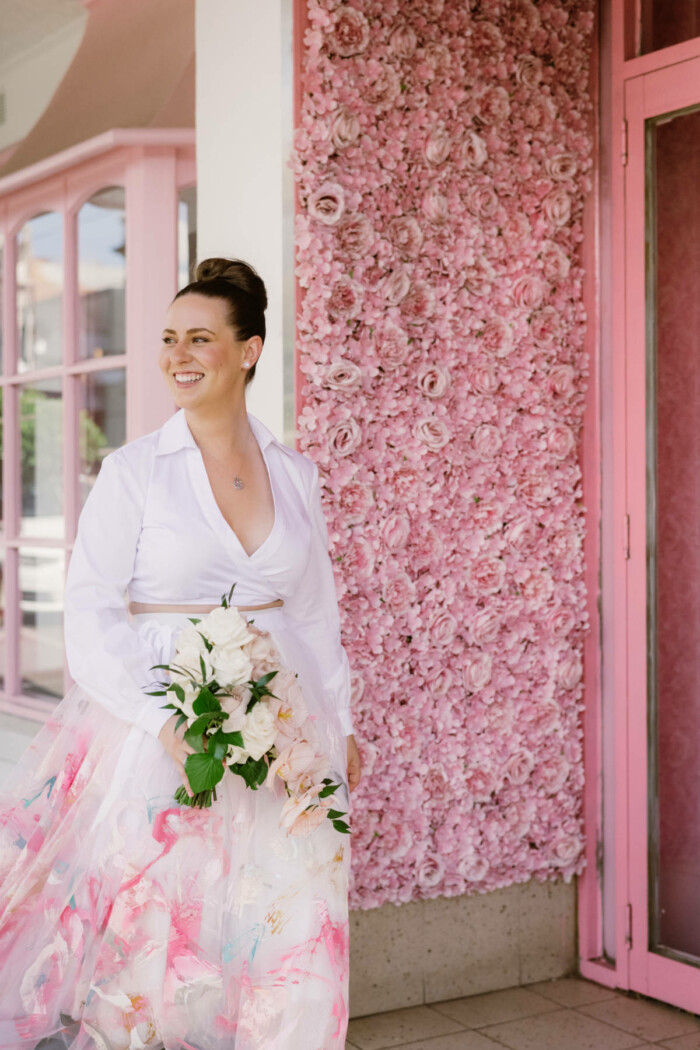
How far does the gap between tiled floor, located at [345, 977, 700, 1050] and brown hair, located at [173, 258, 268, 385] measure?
1714mm

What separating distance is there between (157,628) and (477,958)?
166cm

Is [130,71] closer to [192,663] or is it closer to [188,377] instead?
[188,377]

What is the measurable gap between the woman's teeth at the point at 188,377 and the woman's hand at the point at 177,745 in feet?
2.15

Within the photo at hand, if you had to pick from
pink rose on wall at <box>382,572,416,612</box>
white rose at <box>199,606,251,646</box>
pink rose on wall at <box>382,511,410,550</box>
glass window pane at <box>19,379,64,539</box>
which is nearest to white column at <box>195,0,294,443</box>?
pink rose on wall at <box>382,511,410,550</box>

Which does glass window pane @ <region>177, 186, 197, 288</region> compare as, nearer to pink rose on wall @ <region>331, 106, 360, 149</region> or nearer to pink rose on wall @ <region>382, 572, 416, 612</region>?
pink rose on wall @ <region>331, 106, 360, 149</region>

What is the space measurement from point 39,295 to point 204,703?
2.99m

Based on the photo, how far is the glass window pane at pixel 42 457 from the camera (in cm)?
443

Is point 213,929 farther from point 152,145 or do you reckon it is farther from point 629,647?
point 152,145

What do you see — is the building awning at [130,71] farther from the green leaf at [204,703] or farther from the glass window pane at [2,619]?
the green leaf at [204,703]

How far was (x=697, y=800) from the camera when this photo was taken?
3.17m

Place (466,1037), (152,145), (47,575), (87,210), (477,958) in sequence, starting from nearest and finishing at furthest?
(466,1037), (477,958), (152,145), (87,210), (47,575)

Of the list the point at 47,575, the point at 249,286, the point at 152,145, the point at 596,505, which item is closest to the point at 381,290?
the point at 249,286

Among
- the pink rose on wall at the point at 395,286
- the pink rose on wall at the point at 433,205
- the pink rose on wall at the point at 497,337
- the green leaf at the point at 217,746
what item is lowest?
the green leaf at the point at 217,746

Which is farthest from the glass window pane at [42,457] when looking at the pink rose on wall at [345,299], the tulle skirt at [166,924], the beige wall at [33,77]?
the tulle skirt at [166,924]
